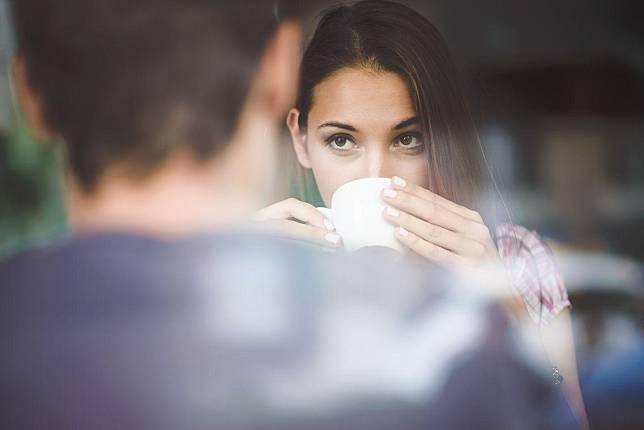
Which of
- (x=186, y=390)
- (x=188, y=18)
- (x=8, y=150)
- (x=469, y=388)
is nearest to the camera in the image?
(x=469, y=388)

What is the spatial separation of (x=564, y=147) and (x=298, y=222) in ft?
2.09

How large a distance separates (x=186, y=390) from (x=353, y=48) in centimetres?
64

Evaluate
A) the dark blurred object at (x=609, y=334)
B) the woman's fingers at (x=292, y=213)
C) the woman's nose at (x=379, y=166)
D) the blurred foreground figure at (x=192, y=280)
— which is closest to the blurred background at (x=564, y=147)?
the dark blurred object at (x=609, y=334)

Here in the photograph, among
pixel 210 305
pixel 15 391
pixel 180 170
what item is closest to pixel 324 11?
pixel 180 170

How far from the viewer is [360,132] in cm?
134

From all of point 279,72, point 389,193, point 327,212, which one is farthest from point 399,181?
point 279,72

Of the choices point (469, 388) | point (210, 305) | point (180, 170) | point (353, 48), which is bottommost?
point (469, 388)

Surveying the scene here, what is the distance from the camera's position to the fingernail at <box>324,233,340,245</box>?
4.27ft

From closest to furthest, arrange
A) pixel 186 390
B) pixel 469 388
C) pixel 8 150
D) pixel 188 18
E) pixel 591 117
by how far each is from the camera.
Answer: pixel 469 388
pixel 186 390
pixel 188 18
pixel 8 150
pixel 591 117

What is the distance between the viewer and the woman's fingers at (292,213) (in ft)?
4.31

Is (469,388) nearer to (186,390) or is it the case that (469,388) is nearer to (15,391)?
(186,390)

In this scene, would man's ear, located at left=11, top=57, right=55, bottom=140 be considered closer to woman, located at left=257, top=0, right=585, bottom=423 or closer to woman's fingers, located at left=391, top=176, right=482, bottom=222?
woman, located at left=257, top=0, right=585, bottom=423

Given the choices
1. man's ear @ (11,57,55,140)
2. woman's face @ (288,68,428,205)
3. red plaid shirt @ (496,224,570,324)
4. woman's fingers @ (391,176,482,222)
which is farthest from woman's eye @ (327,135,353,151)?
man's ear @ (11,57,55,140)

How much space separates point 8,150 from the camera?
1.42 metres
